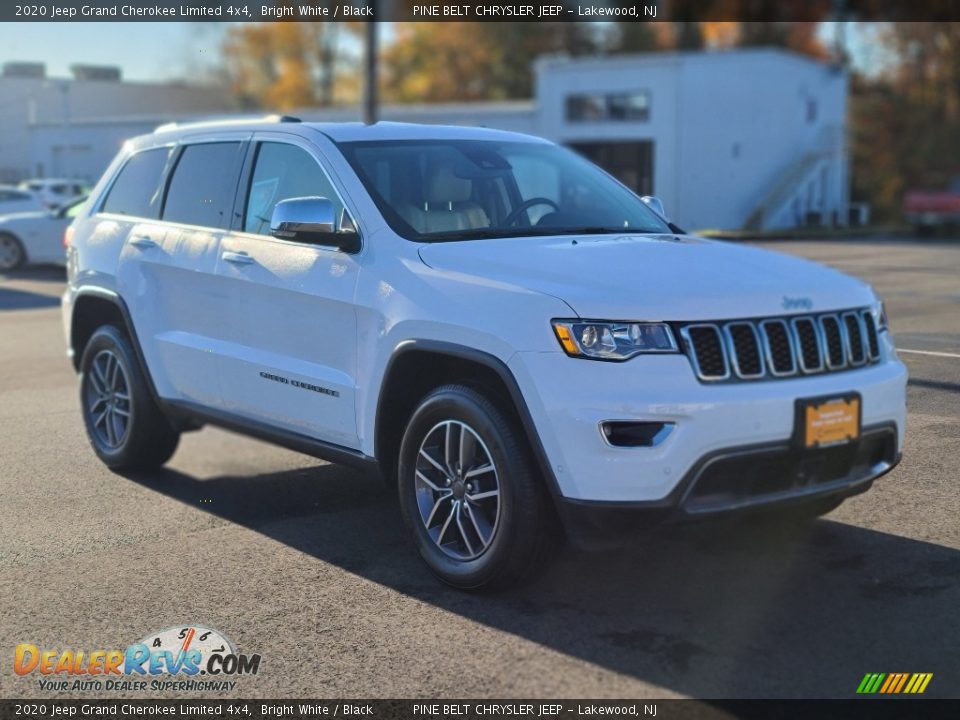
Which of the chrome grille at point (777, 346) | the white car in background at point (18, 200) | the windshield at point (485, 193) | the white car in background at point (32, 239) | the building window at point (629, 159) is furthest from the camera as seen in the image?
the building window at point (629, 159)

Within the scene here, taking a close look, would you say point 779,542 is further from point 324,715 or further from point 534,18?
point 534,18

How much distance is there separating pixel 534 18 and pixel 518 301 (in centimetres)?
6169

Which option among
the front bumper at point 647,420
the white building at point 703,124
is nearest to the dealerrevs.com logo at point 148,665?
the front bumper at point 647,420

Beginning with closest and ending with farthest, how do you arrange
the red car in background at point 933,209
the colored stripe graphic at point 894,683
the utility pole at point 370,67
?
the colored stripe graphic at point 894,683 → the utility pole at point 370,67 → the red car in background at point 933,209

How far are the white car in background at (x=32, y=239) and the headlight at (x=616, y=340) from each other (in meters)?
17.9

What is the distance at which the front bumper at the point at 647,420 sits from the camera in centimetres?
443

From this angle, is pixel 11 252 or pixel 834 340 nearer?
pixel 834 340

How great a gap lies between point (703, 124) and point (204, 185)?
3625 cm

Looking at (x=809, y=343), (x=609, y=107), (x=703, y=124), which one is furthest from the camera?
(x=609, y=107)

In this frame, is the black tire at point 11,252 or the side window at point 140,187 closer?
the side window at point 140,187

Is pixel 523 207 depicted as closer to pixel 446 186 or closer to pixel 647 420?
pixel 446 186

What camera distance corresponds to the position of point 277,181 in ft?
20.4

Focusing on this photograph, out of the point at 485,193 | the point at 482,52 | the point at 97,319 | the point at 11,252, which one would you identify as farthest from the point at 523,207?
the point at 482,52

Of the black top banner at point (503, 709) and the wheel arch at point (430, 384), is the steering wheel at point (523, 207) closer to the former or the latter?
the wheel arch at point (430, 384)
